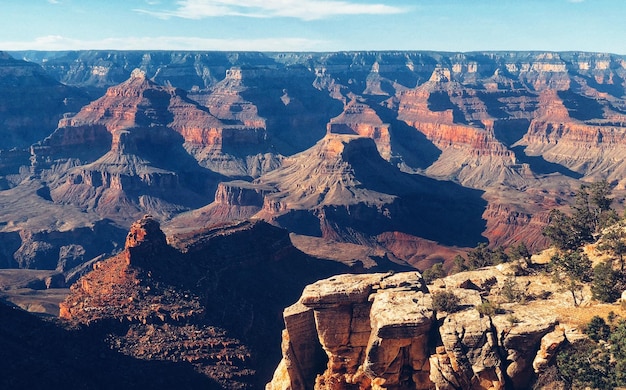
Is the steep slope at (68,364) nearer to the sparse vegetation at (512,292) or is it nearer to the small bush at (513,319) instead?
the sparse vegetation at (512,292)

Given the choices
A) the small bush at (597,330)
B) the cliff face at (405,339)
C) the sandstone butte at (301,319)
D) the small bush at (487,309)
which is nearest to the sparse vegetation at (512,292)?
the sandstone butte at (301,319)

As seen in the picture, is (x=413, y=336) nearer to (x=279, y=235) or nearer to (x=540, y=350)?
(x=540, y=350)

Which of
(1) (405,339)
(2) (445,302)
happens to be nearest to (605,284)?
(2) (445,302)

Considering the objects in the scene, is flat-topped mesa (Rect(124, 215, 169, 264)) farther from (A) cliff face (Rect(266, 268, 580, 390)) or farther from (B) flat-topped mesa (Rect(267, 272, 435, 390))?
(A) cliff face (Rect(266, 268, 580, 390))

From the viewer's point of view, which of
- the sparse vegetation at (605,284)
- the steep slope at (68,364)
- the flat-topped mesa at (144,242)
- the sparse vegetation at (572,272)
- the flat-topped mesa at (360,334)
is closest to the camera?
the flat-topped mesa at (360,334)

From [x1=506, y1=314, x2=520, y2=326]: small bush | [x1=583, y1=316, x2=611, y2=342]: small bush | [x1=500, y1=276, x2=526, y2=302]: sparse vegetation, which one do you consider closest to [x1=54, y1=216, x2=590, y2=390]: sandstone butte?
[x1=506, y1=314, x2=520, y2=326]: small bush
